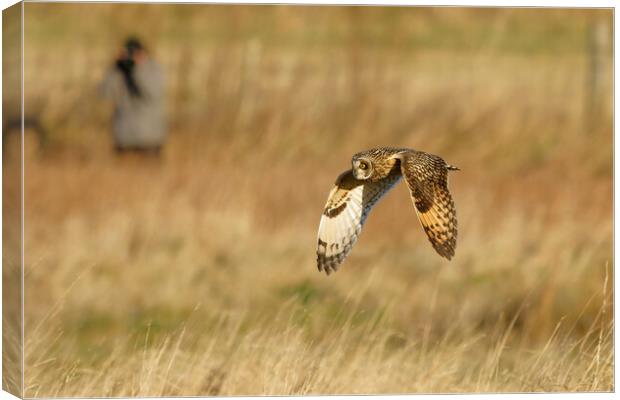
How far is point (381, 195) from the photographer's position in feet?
24.6

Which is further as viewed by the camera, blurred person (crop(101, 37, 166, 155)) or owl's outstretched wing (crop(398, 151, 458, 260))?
blurred person (crop(101, 37, 166, 155))

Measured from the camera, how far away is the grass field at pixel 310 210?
25.8 feet

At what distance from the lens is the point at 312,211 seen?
991 centimetres

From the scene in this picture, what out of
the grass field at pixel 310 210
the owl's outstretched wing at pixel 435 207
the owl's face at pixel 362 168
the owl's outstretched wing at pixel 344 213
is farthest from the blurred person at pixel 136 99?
the owl's outstretched wing at pixel 435 207

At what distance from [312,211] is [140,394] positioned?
8.48 ft

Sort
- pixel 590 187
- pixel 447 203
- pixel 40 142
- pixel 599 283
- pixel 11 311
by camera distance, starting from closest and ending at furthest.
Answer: pixel 447 203 → pixel 11 311 → pixel 599 283 → pixel 590 187 → pixel 40 142

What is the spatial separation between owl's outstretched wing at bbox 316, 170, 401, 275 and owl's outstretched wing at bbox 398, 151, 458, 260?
0.44 metres

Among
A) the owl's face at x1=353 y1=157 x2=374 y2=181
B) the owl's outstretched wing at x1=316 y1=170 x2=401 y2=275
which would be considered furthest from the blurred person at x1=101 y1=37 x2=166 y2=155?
the owl's face at x1=353 y1=157 x2=374 y2=181

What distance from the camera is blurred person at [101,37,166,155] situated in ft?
32.0

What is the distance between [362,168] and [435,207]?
502 mm

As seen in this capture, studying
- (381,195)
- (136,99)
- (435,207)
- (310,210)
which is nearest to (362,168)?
(381,195)

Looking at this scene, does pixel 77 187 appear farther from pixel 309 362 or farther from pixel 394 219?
pixel 309 362

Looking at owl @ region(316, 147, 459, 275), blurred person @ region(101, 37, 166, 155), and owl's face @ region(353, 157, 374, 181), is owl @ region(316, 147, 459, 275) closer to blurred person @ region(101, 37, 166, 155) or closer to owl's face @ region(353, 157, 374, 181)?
owl's face @ region(353, 157, 374, 181)

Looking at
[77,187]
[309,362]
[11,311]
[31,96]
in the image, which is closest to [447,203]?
[309,362]
